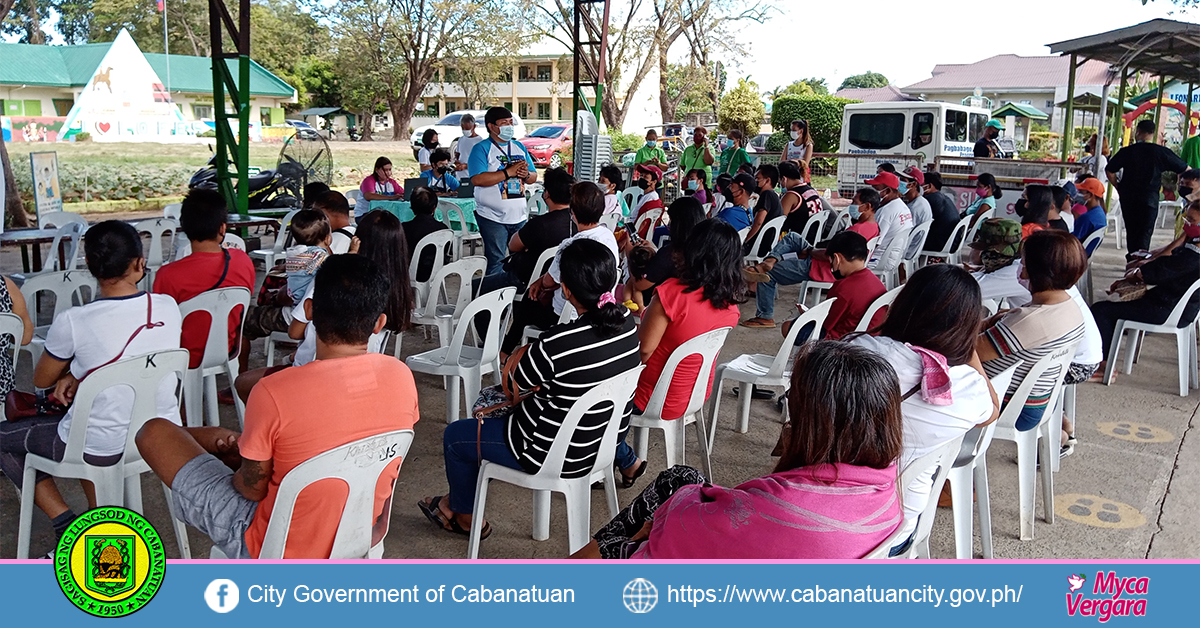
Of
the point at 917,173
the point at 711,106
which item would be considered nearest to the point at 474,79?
the point at 711,106

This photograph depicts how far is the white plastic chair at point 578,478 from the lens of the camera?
7.91ft

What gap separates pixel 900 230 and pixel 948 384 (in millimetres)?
3964

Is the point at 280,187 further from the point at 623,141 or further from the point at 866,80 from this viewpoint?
the point at 866,80

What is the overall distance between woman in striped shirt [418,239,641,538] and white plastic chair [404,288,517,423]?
0.89m

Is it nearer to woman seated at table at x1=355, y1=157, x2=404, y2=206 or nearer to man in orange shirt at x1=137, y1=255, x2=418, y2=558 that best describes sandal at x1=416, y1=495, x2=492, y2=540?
man in orange shirt at x1=137, y1=255, x2=418, y2=558

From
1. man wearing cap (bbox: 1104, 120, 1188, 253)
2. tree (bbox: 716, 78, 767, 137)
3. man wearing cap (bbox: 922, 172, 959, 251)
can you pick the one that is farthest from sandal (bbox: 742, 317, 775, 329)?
tree (bbox: 716, 78, 767, 137)

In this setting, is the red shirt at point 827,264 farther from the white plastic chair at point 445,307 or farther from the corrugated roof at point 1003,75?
the corrugated roof at point 1003,75

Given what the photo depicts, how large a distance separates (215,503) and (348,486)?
345mm

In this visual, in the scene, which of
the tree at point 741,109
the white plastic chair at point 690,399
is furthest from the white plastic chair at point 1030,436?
the tree at point 741,109

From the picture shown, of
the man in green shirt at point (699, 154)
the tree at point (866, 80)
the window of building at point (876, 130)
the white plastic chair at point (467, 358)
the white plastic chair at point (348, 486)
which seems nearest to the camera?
the white plastic chair at point (348, 486)

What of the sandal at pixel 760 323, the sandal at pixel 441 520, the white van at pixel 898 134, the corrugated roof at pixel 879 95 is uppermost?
the corrugated roof at pixel 879 95

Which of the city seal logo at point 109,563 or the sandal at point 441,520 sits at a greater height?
the city seal logo at point 109,563

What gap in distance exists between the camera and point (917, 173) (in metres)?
8.38
